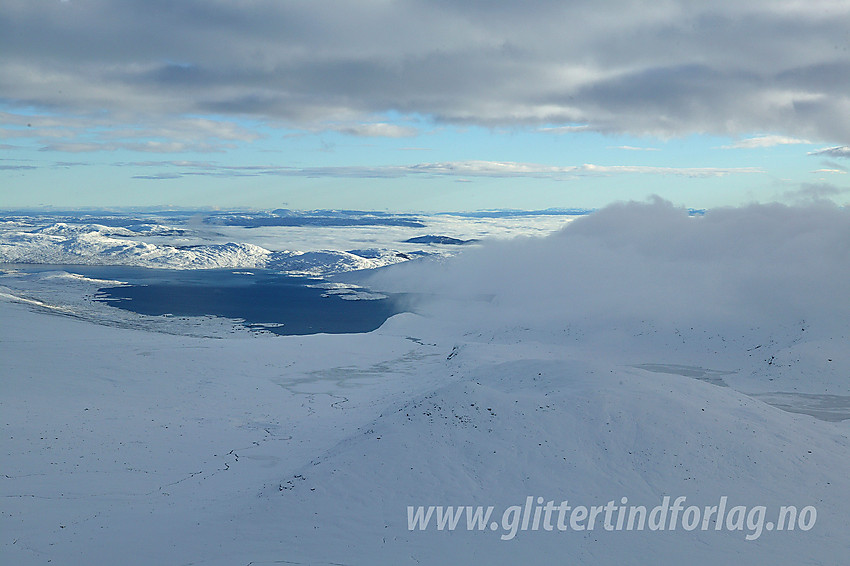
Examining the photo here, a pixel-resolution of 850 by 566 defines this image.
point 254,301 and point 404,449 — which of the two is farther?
point 254,301

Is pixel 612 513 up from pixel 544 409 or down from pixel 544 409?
down

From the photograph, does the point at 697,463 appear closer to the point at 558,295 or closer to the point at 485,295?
the point at 558,295

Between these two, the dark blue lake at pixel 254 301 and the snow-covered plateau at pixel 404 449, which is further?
the dark blue lake at pixel 254 301

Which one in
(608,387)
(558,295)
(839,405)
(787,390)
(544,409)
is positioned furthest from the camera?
(558,295)

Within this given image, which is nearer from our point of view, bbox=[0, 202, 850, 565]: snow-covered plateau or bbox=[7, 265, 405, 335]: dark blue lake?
bbox=[0, 202, 850, 565]: snow-covered plateau

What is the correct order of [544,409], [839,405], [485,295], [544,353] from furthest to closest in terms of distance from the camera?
[485,295], [544,353], [839,405], [544,409]

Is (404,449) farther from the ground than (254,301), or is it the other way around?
(404,449)

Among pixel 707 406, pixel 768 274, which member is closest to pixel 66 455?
pixel 707 406

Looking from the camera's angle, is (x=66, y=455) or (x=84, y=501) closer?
(x=84, y=501)
